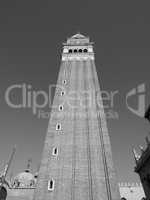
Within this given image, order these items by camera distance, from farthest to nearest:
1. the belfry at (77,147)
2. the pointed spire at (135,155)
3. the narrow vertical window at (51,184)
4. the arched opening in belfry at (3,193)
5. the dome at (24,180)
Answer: the dome at (24,180) < the arched opening in belfry at (3,193) < the pointed spire at (135,155) < the narrow vertical window at (51,184) < the belfry at (77,147)

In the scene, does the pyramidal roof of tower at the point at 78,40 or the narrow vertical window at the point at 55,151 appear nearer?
the narrow vertical window at the point at 55,151

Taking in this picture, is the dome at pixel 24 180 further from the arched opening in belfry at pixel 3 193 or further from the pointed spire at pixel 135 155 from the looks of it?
the pointed spire at pixel 135 155

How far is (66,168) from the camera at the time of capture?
17812 millimetres

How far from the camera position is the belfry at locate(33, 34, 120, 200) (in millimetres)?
16188

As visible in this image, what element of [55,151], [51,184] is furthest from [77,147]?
[51,184]

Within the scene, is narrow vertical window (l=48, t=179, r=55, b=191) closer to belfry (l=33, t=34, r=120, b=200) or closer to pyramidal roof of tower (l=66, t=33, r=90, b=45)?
belfry (l=33, t=34, r=120, b=200)

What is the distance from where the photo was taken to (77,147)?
19.7 metres

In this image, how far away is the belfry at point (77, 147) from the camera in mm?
16188

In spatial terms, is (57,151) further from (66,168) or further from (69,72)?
(69,72)

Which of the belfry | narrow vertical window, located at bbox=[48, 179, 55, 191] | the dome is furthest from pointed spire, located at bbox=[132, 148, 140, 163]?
the dome

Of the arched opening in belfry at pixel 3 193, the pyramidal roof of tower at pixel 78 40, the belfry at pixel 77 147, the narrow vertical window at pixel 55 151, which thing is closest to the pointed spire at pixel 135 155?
the belfry at pixel 77 147

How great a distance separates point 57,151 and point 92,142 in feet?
12.0

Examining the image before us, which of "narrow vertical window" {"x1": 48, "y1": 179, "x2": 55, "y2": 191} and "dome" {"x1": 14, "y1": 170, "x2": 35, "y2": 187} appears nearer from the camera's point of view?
"narrow vertical window" {"x1": 48, "y1": 179, "x2": 55, "y2": 191}

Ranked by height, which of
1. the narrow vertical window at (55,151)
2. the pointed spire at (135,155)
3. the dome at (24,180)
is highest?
the dome at (24,180)
